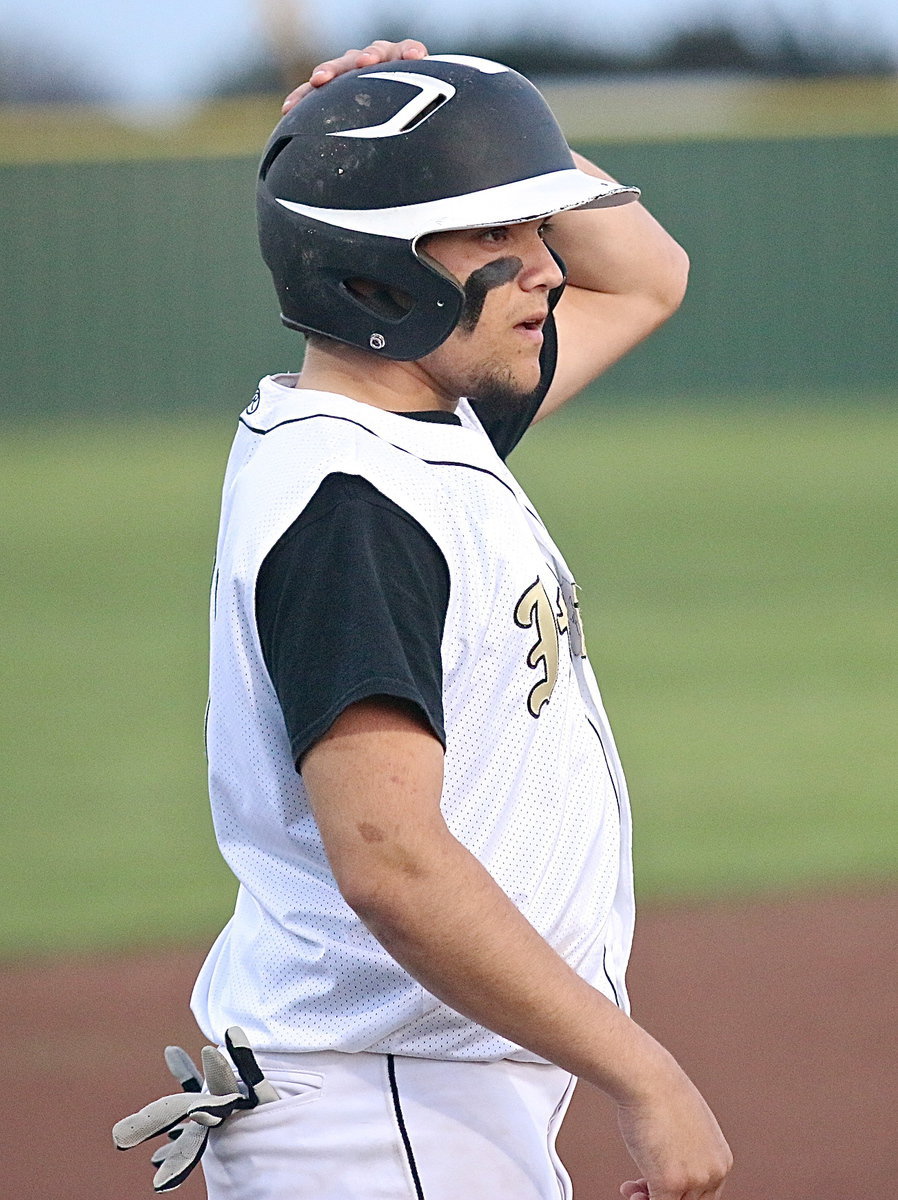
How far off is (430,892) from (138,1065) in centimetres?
313

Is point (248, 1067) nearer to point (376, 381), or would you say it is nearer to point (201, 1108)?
point (201, 1108)

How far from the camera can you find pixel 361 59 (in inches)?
87.5

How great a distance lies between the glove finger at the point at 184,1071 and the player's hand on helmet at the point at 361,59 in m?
1.21

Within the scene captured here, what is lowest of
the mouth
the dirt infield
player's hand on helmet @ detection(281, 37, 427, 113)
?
the dirt infield

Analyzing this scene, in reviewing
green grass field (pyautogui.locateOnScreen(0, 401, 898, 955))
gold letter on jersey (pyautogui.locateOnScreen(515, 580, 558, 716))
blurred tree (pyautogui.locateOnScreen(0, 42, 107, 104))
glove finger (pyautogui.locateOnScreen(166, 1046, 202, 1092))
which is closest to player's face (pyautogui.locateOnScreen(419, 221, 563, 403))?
gold letter on jersey (pyautogui.locateOnScreen(515, 580, 558, 716))

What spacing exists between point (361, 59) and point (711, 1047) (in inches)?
123

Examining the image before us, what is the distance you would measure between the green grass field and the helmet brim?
4084 mm

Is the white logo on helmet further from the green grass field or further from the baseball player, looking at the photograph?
the green grass field

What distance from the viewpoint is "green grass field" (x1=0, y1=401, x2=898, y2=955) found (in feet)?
21.1

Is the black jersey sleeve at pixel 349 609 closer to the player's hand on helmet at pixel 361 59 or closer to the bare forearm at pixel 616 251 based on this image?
the player's hand on helmet at pixel 361 59

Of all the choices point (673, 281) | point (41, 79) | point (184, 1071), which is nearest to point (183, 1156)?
point (184, 1071)

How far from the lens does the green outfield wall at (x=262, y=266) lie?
20125mm

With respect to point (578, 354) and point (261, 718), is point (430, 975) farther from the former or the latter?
point (578, 354)

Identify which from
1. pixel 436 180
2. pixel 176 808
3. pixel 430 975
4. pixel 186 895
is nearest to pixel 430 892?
pixel 430 975
